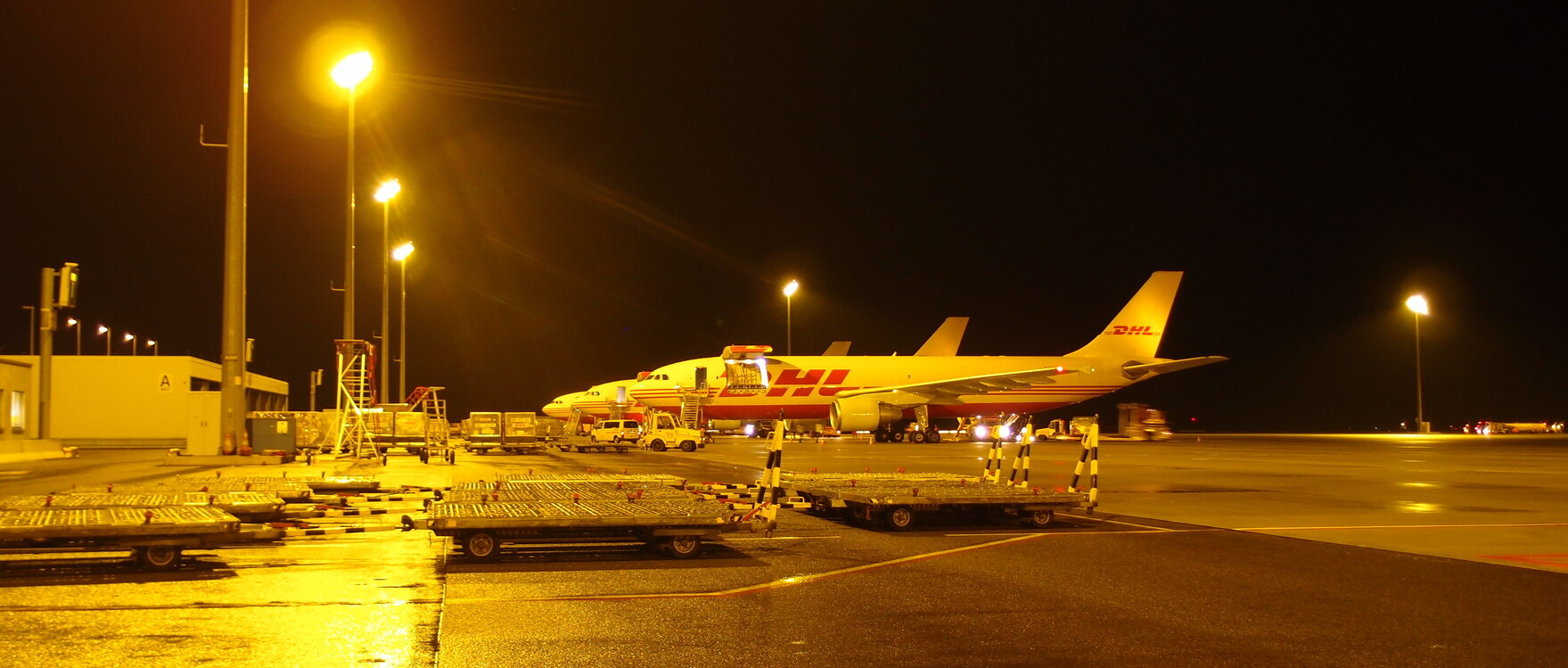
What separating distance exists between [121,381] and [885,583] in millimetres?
53729

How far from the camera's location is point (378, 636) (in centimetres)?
616

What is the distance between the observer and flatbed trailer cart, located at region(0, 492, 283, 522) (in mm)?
9883

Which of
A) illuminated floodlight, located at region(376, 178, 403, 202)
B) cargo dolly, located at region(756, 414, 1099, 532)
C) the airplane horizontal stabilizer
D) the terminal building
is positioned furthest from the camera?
the airplane horizontal stabilizer

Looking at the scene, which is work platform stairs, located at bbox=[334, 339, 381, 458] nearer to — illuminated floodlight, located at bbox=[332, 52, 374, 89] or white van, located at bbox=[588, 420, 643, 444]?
illuminated floodlight, located at bbox=[332, 52, 374, 89]

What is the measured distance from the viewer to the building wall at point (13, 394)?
146 ft

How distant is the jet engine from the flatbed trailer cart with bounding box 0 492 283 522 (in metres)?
34.2

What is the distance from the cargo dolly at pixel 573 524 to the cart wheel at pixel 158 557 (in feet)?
5.93

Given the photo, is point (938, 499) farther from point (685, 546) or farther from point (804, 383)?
point (804, 383)

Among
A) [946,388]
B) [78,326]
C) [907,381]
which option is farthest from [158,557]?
[78,326]

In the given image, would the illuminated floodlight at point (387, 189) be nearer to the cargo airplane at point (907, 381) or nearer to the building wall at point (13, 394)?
the cargo airplane at point (907, 381)

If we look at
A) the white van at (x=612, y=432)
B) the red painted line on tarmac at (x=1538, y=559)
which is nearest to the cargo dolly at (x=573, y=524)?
the red painted line on tarmac at (x=1538, y=559)

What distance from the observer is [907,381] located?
4959 cm

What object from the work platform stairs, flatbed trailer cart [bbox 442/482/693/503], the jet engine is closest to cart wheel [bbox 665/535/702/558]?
flatbed trailer cart [bbox 442/482/693/503]

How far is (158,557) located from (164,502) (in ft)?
6.02
